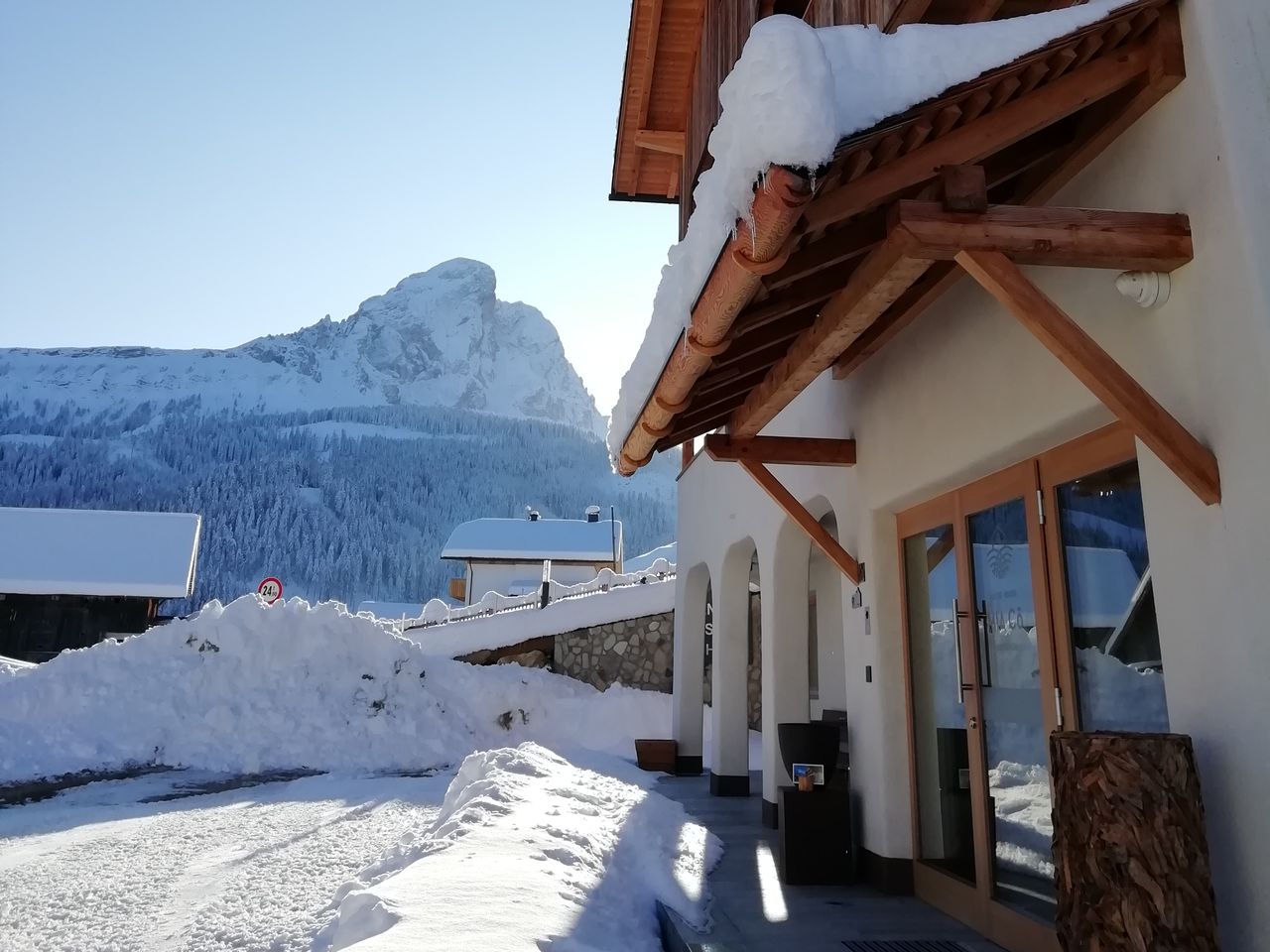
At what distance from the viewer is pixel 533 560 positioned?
3177 centimetres

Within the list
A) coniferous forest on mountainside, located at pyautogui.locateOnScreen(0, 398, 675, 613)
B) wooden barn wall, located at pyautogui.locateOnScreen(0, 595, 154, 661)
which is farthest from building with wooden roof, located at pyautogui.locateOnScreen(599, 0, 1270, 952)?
coniferous forest on mountainside, located at pyautogui.locateOnScreen(0, 398, 675, 613)

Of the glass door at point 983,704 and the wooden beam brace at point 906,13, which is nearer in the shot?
the wooden beam brace at point 906,13

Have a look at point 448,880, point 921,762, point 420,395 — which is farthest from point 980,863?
point 420,395

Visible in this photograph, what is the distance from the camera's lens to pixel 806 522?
19.6 ft

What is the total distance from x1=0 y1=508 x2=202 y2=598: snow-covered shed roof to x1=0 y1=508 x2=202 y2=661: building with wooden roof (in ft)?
0.08

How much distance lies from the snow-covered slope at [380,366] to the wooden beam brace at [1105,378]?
382 feet

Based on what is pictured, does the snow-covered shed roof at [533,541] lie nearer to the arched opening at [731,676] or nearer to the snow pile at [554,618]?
the snow pile at [554,618]

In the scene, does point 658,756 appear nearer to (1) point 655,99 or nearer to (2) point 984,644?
(2) point 984,644

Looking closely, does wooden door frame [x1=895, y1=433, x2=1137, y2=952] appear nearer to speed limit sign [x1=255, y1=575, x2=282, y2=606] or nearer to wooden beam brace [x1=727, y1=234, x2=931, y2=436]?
wooden beam brace [x1=727, y1=234, x2=931, y2=436]

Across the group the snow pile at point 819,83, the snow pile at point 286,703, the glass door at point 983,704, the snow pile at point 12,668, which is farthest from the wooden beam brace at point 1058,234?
the snow pile at point 12,668

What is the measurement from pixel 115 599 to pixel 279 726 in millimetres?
16561

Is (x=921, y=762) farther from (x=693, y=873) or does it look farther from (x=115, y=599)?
(x=115, y=599)

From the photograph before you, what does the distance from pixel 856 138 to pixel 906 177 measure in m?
0.42

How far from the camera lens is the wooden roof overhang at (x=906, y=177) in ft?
8.80
